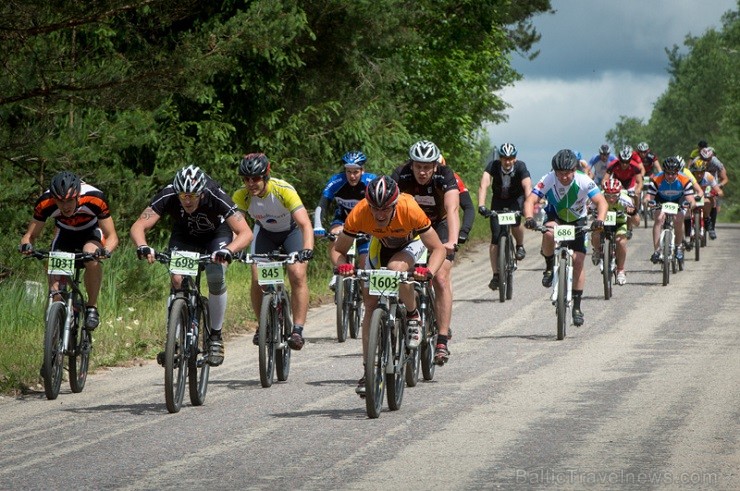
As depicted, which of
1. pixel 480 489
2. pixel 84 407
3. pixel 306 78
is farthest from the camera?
pixel 306 78

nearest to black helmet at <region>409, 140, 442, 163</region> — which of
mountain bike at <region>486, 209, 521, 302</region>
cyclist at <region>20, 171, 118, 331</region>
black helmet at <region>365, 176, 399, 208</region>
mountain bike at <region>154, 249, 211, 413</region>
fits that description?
black helmet at <region>365, 176, 399, 208</region>

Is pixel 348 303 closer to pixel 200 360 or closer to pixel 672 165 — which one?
pixel 200 360

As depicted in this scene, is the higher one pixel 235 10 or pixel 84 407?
pixel 235 10

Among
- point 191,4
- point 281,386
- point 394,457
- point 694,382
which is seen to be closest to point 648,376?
point 694,382

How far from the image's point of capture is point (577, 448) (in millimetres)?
8367

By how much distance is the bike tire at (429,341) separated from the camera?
37.7ft

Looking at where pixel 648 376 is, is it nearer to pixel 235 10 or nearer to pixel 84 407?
pixel 84 407

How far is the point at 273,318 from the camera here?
11781 millimetres

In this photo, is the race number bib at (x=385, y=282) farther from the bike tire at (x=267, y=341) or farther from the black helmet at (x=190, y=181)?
the bike tire at (x=267, y=341)

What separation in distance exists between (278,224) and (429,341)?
2.32 metres

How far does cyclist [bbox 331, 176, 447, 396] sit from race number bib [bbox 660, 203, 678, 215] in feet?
39.2

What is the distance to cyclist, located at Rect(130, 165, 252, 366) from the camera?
35.2 ft

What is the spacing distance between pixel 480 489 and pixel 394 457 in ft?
3.49

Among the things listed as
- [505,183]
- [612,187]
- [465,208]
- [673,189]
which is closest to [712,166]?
[673,189]
